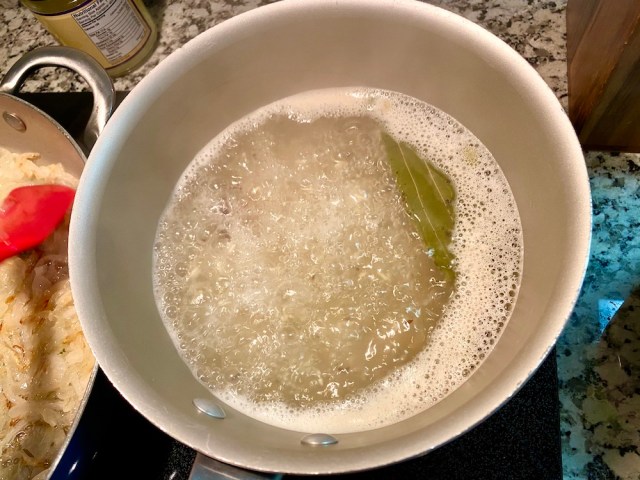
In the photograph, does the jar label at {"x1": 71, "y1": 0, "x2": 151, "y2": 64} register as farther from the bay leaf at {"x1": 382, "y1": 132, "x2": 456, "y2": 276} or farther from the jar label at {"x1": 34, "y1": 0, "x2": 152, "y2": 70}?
the bay leaf at {"x1": 382, "y1": 132, "x2": 456, "y2": 276}

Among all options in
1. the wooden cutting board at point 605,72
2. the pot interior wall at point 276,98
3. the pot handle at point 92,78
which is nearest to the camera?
the pot interior wall at point 276,98

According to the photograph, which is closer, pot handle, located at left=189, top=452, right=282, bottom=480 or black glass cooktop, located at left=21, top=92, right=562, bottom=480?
pot handle, located at left=189, top=452, right=282, bottom=480

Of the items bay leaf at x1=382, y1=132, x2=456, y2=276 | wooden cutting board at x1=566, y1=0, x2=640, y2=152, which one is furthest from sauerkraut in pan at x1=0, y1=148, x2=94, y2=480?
wooden cutting board at x1=566, y1=0, x2=640, y2=152

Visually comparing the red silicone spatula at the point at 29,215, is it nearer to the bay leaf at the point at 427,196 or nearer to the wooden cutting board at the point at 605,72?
the bay leaf at the point at 427,196

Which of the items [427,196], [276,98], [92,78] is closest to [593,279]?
[427,196]

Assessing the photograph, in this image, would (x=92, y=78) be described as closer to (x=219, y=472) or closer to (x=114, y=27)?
(x=114, y=27)

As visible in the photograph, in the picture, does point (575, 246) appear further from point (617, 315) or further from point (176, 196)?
point (176, 196)

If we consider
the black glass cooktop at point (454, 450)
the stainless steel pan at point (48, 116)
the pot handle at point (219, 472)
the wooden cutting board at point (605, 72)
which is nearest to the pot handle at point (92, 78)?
the stainless steel pan at point (48, 116)
